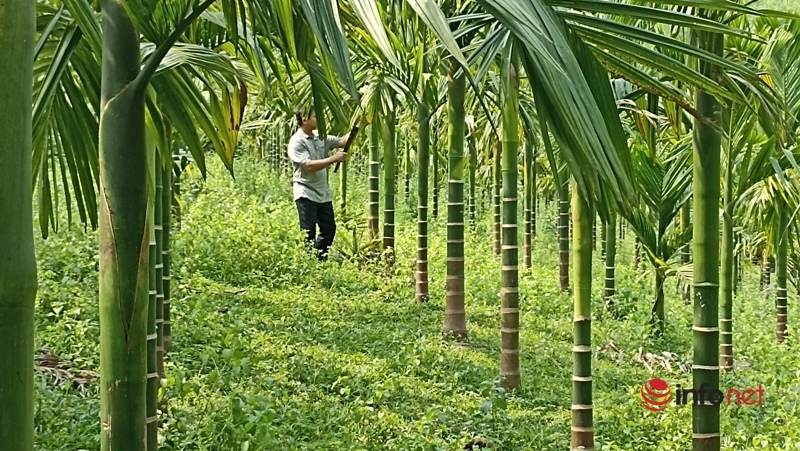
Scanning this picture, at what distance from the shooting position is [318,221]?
328 inches

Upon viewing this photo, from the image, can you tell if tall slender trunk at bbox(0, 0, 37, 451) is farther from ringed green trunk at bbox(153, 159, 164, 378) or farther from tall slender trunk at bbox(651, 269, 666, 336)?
tall slender trunk at bbox(651, 269, 666, 336)

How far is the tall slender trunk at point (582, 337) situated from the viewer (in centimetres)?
350

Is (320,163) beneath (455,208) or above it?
above

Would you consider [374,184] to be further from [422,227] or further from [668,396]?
[668,396]

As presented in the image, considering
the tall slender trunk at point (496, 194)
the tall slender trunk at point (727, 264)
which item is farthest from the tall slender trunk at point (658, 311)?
the tall slender trunk at point (496, 194)

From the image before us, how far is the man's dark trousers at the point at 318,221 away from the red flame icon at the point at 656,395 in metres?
3.91

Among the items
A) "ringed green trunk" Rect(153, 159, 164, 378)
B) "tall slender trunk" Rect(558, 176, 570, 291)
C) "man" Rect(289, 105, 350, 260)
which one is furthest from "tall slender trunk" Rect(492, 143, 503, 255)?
"ringed green trunk" Rect(153, 159, 164, 378)

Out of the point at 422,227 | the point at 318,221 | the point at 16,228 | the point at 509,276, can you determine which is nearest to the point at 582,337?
the point at 509,276

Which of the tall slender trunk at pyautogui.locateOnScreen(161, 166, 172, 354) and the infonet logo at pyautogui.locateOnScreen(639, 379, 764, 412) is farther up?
the tall slender trunk at pyautogui.locateOnScreen(161, 166, 172, 354)

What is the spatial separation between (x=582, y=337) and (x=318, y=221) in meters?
4.85

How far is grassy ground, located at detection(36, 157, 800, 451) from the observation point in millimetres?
3811

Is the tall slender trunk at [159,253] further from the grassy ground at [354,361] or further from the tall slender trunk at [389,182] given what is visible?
the tall slender trunk at [389,182]

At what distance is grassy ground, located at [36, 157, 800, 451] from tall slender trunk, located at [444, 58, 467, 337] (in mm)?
230

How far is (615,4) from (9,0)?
37.5 inches
